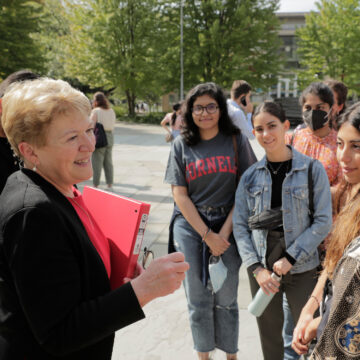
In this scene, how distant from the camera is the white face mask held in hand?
100 inches

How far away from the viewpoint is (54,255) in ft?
3.49

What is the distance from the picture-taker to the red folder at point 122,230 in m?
1.39

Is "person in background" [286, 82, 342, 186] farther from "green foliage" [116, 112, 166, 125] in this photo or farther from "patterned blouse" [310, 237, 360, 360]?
"green foliage" [116, 112, 166, 125]

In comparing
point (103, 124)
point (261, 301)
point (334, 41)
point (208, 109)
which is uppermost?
point (334, 41)

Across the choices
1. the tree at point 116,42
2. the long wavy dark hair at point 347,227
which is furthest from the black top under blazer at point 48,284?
the tree at point 116,42

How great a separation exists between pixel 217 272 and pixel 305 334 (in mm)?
984

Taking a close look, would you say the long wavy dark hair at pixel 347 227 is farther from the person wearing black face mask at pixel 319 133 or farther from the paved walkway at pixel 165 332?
the paved walkway at pixel 165 332

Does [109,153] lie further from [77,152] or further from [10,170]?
[77,152]

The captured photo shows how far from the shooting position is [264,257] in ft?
7.67

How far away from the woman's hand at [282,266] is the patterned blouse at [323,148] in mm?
970

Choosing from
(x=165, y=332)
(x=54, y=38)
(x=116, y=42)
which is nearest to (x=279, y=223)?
(x=165, y=332)

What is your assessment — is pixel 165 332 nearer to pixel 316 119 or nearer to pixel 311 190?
pixel 311 190

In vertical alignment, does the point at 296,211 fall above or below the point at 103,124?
above

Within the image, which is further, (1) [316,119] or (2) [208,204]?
(1) [316,119]
